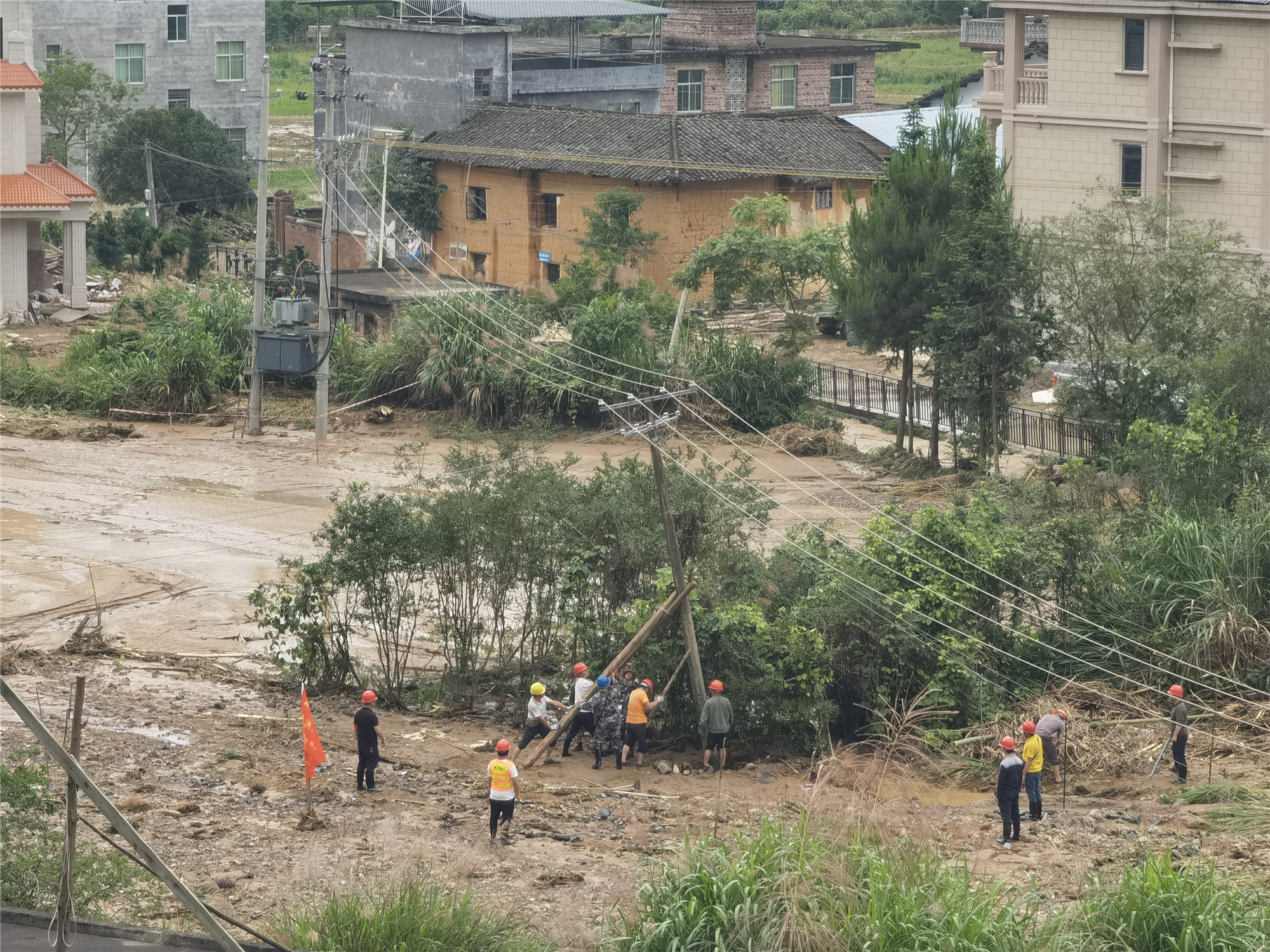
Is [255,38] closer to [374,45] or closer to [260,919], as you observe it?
[374,45]

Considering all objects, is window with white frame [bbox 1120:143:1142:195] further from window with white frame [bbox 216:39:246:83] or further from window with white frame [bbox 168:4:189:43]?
window with white frame [bbox 168:4:189:43]

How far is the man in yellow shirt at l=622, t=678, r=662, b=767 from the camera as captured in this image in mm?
21672

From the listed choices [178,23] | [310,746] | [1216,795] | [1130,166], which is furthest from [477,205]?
[1216,795]

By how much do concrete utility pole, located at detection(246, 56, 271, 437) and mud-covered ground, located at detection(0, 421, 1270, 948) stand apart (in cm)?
580

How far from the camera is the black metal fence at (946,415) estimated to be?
33688mm

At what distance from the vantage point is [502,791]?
716 inches

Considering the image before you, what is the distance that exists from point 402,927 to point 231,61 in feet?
197

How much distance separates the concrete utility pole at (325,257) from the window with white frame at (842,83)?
134 ft

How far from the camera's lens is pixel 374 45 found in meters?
61.0

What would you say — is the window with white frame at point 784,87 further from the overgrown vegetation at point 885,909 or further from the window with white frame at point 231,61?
the overgrown vegetation at point 885,909

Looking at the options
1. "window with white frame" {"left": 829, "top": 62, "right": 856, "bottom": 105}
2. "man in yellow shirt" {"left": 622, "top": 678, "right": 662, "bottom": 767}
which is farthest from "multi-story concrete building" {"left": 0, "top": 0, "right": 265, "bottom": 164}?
"man in yellow shirt" {"left": 622, "top": 678, "right": 662, "bottom": 767}

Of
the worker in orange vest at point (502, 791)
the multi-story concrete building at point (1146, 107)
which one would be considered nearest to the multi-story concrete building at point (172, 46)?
the multi-story concrete building at point (1146, 107)

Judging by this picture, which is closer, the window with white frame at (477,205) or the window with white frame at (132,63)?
the window with white frame at (477,205)

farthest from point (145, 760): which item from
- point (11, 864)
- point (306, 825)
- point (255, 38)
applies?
point (255, 38)
